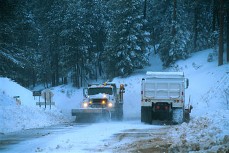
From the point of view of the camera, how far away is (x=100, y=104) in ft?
95.2

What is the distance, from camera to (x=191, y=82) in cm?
4350

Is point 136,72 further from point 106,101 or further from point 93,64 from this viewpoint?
point 106,101

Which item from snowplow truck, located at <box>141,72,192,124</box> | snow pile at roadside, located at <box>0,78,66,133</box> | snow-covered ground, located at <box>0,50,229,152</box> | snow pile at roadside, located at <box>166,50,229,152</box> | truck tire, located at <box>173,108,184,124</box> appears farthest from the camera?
snowplow truck, located at <box>141,72,192,124</box>

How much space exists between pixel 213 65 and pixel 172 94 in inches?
853

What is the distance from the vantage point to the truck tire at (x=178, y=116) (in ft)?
79.6

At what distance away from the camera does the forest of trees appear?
171ft

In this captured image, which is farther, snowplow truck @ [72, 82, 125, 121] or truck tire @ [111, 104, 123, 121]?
truck tire @ [111, 104, 123, 121]

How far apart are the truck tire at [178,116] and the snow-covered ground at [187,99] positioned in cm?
136

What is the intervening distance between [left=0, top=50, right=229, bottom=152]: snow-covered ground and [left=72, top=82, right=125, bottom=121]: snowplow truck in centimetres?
203

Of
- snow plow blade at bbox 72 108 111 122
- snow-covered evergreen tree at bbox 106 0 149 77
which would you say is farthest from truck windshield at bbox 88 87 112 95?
snow-covered evergreen tree at bbox 106 0 149 77

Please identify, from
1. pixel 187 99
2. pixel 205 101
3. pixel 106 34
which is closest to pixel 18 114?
pixel 205 101

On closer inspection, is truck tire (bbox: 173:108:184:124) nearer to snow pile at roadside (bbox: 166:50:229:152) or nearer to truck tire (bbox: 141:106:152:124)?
snow pile at roadside (bbox: 166:50:229:152)

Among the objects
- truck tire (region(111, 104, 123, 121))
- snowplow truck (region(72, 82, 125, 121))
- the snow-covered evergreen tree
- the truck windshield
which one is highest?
the snow-covered evergreen tree

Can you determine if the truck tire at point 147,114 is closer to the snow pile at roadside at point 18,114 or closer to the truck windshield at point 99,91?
the truck windshield at point 99,91
